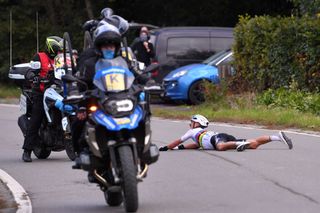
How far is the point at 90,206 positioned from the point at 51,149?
178 inches

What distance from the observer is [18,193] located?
11375mm

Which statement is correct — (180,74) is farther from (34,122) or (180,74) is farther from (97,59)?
(97,59)

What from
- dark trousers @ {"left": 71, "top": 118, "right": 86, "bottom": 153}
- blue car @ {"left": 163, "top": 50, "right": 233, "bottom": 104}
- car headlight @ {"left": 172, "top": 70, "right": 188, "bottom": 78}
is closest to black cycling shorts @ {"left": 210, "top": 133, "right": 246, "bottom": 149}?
dark trousers @ {"left": 71, "top": 118, "right": 86, "bottom": 153}

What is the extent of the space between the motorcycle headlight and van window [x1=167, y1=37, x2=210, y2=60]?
18.5 metres

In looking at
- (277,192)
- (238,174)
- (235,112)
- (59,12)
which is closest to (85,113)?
(277,192)

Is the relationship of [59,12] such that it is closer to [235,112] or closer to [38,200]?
[235,112]

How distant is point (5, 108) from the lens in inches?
1036

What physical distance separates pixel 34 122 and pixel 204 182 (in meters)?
3.63

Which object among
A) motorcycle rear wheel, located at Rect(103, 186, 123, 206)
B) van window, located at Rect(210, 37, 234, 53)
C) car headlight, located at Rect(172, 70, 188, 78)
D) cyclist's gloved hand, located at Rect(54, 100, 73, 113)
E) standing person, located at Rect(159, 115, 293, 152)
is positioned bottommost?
motorcycle rear wheel, located at Rect(103, 186, 123, 206)

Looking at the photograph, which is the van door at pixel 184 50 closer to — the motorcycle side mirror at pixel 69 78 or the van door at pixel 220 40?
the van door at pixel 220 40

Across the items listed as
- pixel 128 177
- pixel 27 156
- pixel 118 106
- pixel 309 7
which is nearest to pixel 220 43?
pixel 309 7

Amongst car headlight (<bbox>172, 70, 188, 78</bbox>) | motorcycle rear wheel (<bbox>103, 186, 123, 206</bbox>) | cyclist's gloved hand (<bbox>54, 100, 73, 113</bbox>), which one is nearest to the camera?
motorcycle rear wheel (<bbox>103, 186, 123, 206</bbox>)

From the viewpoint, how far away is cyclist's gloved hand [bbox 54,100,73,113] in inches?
491

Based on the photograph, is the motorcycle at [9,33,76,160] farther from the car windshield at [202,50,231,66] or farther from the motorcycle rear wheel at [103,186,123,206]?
the car windshield at [202,50,231,66]
